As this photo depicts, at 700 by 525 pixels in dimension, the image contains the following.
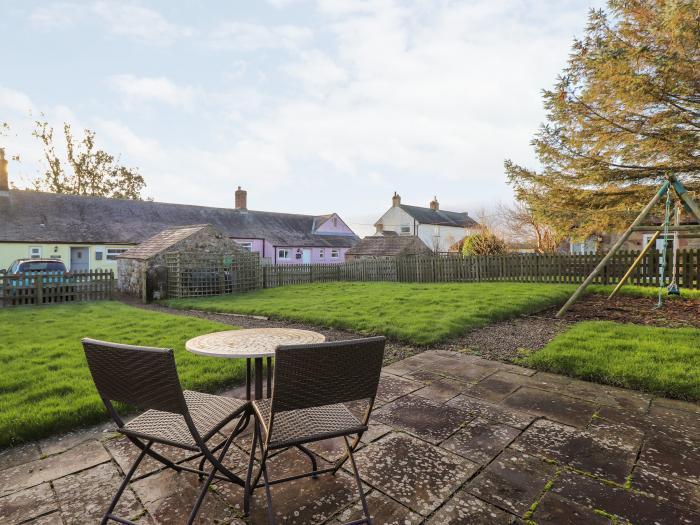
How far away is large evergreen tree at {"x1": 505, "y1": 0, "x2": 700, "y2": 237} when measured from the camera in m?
8.75

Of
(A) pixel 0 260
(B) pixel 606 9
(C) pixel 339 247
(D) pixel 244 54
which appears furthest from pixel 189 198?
(B) pixel 606 9

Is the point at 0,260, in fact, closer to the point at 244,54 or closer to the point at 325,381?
the point at 244,54

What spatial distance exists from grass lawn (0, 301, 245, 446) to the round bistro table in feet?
4.89

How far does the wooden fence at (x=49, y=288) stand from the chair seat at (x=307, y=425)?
1447cm

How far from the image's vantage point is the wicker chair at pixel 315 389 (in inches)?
74.3

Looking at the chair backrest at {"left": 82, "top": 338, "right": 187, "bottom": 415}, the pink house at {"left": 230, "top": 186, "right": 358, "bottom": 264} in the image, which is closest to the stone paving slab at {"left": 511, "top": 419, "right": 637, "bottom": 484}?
the chair backrest at {"left": 82, "top": 338, "right": 187, "bottom": 415}

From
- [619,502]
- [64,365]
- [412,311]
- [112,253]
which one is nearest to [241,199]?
[112,253]

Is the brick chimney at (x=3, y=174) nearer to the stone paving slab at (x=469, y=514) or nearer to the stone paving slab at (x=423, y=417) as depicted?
the stone paving slab at (x=423, y=417)

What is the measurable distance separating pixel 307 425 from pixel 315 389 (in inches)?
18.0

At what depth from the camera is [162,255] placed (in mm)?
15625

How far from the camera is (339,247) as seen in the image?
1623 inches

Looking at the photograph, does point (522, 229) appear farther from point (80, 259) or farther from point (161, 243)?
point (80, 259)

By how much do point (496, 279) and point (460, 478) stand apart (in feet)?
52.4

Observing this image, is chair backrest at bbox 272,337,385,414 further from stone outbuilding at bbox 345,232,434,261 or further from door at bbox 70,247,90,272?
door at bbox 70,247,90,272
